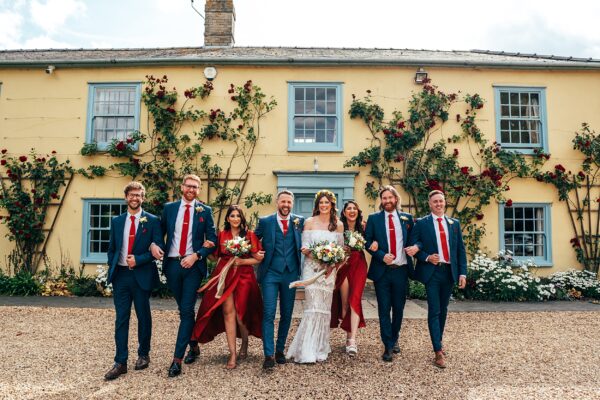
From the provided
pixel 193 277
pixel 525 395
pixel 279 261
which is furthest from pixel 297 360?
pixel 525 395

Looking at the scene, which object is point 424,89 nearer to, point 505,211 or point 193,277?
point 505,211

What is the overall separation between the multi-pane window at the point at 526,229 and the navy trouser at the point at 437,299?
249 inches

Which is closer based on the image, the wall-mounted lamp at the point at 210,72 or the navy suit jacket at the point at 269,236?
the navy suit jacket at the point at 269,236

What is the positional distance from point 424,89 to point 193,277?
8057 millimetres

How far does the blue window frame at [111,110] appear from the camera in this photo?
1044cm

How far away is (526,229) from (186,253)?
9.16 meters

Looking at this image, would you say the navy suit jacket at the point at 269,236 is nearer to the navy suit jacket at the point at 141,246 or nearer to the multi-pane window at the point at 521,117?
the navy suit jacket at the point at 141,246

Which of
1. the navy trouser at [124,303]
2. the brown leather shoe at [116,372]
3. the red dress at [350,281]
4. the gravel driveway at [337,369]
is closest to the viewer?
the gravel driveway at [337,369]

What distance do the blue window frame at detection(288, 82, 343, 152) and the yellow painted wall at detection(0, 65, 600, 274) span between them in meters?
0.16

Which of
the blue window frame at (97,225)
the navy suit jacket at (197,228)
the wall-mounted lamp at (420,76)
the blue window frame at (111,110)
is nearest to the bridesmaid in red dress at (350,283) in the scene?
the navy suit jacket at (197,228)

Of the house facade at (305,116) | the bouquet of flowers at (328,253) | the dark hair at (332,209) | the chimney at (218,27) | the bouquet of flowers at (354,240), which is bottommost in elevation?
the bouquet of flowers at (328,253)

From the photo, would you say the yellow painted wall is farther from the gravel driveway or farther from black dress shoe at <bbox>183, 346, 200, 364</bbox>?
black dress shoe at <bbox>183, 346, 200, 364</bbox>

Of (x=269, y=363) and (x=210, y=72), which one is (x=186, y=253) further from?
(x=210, y=72)

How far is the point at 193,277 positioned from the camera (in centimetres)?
462
